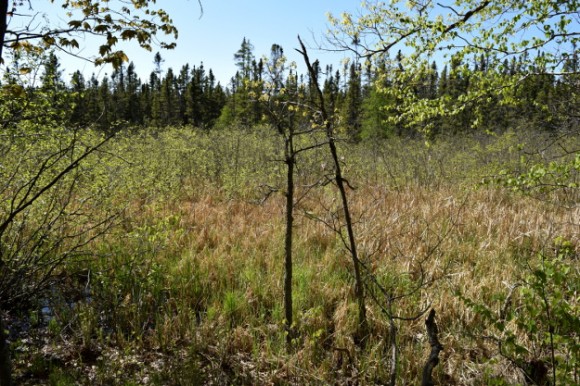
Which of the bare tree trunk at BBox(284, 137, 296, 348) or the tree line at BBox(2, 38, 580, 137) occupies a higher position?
the tree line at BBox(2, 38, 580, 137)

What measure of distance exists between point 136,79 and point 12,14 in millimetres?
69459

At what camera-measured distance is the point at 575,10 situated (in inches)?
147

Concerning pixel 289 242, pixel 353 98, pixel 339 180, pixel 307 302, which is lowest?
pixel 307 302

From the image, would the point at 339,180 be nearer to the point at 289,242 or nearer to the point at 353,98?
the point at 289,242

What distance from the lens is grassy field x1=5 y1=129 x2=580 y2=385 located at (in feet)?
9.41

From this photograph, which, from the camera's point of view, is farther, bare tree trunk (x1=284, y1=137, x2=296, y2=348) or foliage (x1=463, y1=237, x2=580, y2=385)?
bare tree trunk (x1=284, y1=137, x2=296, y2=348)

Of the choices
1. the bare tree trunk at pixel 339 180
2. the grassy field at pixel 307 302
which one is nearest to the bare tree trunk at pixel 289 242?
the grassy field at pixel 307 302

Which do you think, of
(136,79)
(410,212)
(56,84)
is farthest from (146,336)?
(136,79)

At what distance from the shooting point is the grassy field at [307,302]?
2.87 metres

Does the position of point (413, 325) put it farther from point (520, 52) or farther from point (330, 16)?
point (330, 16)

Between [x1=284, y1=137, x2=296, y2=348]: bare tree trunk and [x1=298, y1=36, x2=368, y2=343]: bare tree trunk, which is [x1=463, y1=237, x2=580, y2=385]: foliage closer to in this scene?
[x1=298, y1=36, x2=368, y2=343]: bare tree trunk

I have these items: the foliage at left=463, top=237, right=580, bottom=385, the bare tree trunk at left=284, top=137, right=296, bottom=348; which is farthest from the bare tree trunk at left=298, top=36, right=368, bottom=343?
the foliage at left=463, top=237, right=580, bottom=385

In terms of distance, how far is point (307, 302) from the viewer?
3.86 m

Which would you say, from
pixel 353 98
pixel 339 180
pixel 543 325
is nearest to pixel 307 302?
pixel 339 180
